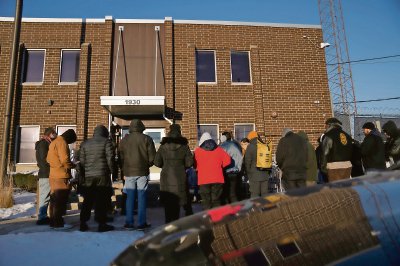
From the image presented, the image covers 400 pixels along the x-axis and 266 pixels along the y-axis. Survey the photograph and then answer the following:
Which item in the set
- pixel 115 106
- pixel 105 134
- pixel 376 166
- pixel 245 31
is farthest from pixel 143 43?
pixel 376 166

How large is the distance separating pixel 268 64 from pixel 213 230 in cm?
1263

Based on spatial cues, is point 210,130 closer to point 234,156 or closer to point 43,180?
point 234,156

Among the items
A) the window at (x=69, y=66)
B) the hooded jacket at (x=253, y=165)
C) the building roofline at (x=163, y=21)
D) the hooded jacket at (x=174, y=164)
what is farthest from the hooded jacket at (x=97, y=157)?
the building roofline at (x=163, y=21)

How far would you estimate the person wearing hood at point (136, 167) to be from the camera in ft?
16.6

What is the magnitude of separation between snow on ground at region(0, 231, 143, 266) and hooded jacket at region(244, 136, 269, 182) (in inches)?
92.0

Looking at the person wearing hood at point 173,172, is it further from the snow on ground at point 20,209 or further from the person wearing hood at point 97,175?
the snow on ground at point 20,209

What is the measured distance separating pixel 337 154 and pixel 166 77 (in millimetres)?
8654

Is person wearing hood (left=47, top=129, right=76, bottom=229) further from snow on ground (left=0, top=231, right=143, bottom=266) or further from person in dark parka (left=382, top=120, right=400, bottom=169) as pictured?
person in dark parka (left=382, top=120, right=400, bottom=169)

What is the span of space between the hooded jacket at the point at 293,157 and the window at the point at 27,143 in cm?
1058

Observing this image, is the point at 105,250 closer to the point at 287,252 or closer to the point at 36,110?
the point at 287,252

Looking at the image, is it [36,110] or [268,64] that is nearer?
[36,110]

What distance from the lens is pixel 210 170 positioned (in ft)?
16.1

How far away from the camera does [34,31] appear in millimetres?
12531

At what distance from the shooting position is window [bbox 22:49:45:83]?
40.8 ft
